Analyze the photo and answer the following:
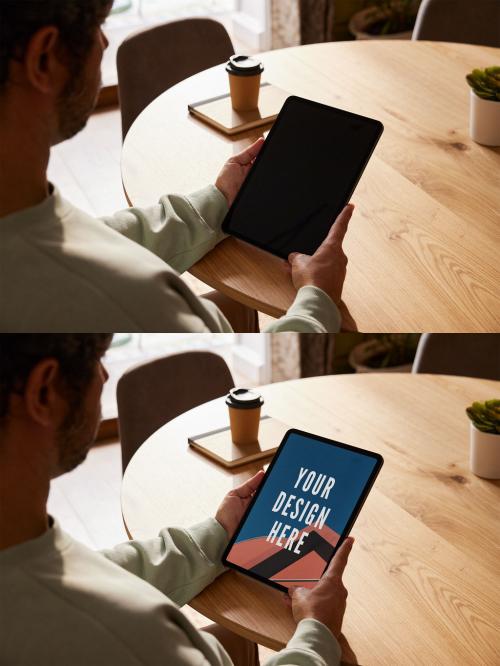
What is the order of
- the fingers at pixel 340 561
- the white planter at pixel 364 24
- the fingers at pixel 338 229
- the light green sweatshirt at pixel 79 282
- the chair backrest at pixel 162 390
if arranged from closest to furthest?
the light green sweatshirt at pixel 79 282
the fingers at pixel 340 561
the fingers at pixel 338 229
the chair backrest at pixel 162 390
the white planter at pixel 364 24

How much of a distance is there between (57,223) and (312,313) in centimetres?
54

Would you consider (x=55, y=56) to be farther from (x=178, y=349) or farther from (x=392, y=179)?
(x=178, y=349)

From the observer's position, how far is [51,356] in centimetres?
106

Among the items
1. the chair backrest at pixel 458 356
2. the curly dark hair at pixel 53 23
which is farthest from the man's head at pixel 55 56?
the chair backrest at pixel 458 356

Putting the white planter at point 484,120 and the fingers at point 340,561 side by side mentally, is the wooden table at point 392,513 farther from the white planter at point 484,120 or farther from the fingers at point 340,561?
the white planter at point 484,120

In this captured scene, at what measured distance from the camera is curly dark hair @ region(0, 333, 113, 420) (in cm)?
104

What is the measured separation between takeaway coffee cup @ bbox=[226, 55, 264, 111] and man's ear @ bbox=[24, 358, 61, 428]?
131cm

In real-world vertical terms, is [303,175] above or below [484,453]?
above

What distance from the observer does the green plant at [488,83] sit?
2.21 metres

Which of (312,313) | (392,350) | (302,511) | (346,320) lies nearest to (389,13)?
(392,350)

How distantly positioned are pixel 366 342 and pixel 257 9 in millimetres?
1508

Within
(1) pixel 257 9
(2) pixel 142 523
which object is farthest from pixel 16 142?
(1) pixel 257 9

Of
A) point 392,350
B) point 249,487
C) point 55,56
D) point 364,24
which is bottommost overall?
point 392,350

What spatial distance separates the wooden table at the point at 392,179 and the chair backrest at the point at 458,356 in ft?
1.73
